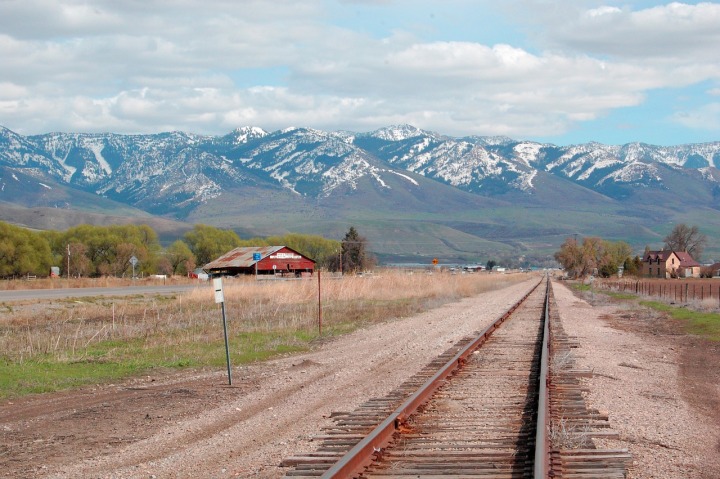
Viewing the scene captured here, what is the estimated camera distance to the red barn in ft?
339

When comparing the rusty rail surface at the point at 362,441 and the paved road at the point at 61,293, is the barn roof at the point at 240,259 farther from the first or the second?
the rusty rail surface at the point at 362,441

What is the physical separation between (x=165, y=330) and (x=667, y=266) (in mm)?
→ 142799

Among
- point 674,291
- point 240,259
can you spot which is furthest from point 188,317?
point 240,259

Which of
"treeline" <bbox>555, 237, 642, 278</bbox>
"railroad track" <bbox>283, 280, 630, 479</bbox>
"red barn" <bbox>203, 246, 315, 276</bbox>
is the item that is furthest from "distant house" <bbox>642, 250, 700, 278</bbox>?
"railroad track" <bbox>283, 280, 630, 479</bbox>

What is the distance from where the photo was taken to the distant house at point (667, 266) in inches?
6127

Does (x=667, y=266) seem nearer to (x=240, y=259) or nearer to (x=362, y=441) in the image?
(x=240, y=259)

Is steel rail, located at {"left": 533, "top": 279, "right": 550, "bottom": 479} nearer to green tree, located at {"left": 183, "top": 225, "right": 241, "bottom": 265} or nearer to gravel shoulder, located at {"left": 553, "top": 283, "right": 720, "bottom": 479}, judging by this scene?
gravel shoulder, located at {"left": 553, "top": 283, "right": 720, "bottom": 479}

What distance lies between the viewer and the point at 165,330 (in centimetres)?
2742

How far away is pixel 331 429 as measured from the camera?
1069 centimetres

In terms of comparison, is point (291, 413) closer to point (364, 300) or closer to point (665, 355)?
point (665, 355)

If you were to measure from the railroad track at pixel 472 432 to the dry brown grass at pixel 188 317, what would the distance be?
31.0 ft

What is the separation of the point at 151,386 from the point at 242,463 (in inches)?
255

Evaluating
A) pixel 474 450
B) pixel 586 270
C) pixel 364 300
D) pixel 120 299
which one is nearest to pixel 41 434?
pixel 474 450

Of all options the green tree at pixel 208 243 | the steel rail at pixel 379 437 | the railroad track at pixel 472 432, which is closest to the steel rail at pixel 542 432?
the railroad track at pixel 472 432
